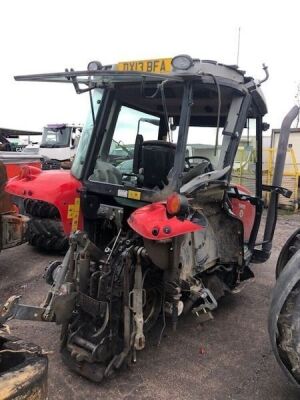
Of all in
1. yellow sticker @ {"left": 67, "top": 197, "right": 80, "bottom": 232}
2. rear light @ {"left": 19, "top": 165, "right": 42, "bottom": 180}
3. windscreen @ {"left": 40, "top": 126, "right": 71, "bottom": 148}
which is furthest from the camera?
windscreen @ {"left": 40, "top": 126, "right": 71, "bottom": 148}

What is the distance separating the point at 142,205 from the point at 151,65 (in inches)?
41.5

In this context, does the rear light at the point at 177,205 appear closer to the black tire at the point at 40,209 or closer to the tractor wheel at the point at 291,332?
the tractor wheel at the point at 291,332

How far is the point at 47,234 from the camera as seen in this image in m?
5.55

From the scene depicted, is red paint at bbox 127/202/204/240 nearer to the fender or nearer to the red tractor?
the red tractor

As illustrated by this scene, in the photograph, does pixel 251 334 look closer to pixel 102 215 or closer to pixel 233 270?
pixel 233 270

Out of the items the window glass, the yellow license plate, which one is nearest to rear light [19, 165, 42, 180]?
the window glass

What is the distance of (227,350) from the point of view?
11.2 feet

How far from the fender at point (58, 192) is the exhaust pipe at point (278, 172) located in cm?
200

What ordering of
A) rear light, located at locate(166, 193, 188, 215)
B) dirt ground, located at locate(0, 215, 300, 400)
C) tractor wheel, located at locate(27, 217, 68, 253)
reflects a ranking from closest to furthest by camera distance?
1. rear light, located at locate(166, 193, 188, 215)
2. dirt ground, located at locate(0, 215, 300, 400)
3. tractor wheel, located at locate(27, 217, 68, 253)

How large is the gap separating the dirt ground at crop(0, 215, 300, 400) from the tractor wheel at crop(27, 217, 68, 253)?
1098 millimetres

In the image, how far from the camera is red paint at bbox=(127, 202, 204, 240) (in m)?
2.65

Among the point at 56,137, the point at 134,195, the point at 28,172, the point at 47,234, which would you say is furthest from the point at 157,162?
the point at 56,137

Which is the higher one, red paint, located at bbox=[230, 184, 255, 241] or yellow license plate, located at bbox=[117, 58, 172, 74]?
yellow license plate, located at bbox=[117, 58, 172, 74]

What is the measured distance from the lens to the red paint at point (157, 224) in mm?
2648
